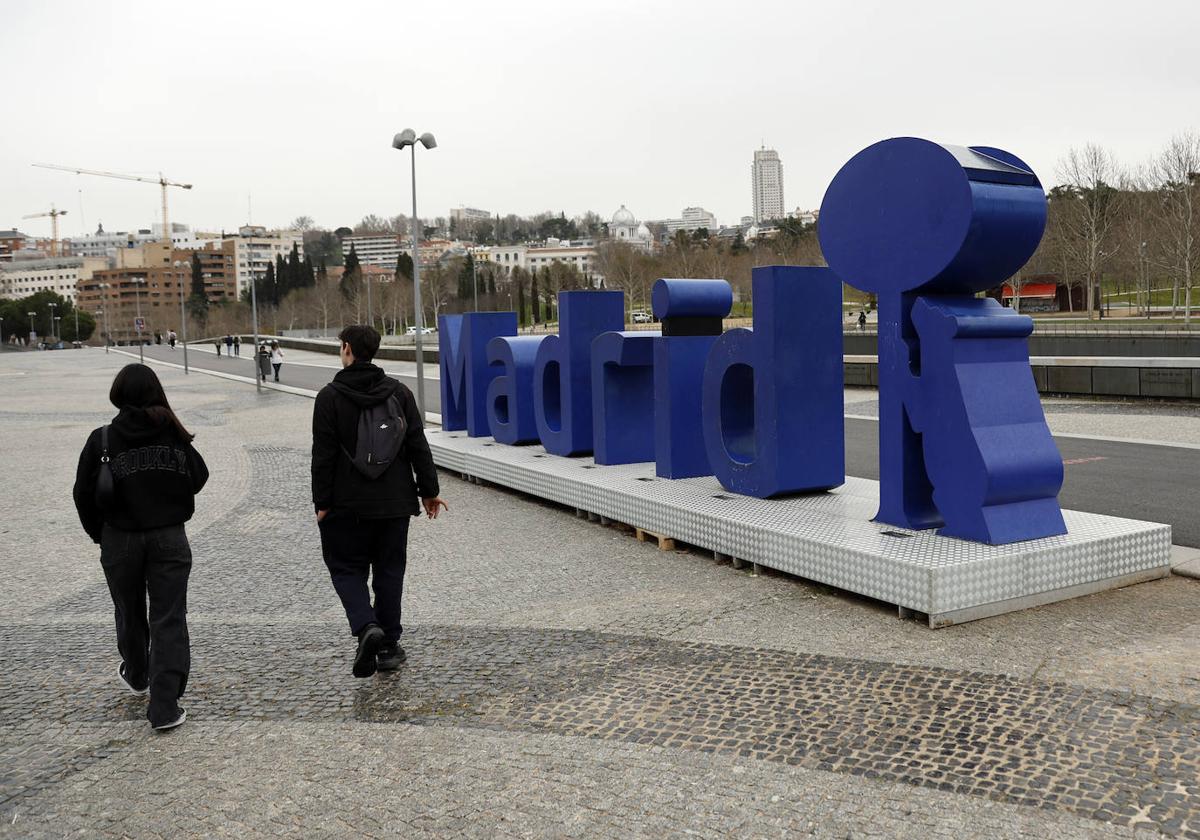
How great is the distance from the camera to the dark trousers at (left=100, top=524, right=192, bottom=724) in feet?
18.0

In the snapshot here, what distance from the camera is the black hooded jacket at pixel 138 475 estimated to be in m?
5.49

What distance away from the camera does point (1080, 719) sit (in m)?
5.14

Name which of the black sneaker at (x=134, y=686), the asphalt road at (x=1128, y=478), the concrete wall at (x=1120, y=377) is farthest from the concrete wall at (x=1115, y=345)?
the black sneaker at (x=134, y=686)

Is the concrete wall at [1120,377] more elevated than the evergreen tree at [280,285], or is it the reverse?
the evergreen tree at [280,285]

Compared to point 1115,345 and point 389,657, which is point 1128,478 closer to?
point 389,657

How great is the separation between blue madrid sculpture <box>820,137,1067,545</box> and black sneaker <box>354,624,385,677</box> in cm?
401

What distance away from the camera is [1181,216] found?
45.5 meters

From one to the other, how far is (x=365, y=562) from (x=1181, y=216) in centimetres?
4767

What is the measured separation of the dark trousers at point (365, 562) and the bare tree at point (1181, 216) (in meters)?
43.5

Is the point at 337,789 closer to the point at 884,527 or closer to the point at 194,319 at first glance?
the point at 884,527

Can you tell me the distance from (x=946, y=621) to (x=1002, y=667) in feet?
2.60

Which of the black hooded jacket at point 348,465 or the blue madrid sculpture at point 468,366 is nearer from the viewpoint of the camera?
the black hooded jacket at point 348,465

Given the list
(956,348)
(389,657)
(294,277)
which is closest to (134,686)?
(389,657)

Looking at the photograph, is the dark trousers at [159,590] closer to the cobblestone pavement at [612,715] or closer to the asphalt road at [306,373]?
the cobblestone pavement at [612,715]
